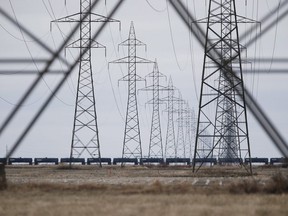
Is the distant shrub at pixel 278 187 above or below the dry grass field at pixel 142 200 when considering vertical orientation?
above

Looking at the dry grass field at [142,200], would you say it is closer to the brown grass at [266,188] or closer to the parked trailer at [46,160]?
the brown grass at [266,188]

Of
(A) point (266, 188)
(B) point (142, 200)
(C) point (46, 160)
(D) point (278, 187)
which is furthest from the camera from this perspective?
(C) point (46, 160)

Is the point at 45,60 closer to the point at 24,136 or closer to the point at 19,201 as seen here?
the point at 24,136

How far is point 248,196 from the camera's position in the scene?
20297mm

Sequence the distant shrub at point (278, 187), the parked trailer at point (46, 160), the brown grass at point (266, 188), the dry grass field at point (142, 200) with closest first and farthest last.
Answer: the dry grass field at point (142, 200)
the brown grass at point (266, 188)
the distant shrub at point (278, 187)
the parked trailer at point (46, 160)

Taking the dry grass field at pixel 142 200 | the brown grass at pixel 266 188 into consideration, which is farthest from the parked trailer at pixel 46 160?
the brown grass at pixel 266 188

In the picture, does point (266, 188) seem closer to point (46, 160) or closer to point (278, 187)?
point (278, 187)

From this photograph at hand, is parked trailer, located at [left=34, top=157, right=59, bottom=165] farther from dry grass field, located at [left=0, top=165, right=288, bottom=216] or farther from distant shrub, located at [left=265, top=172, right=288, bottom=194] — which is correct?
distant shrub, located at [left=265, top=172, right=288, bottom=194]

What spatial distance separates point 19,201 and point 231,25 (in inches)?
1088

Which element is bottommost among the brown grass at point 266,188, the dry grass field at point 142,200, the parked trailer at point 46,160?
Result: the dry grass field at point 142,200

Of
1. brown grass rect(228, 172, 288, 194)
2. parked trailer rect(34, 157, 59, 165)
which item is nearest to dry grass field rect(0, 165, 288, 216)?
brown grass rect(228, 172, 288, 194)

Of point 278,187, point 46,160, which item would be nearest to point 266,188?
point 278,187

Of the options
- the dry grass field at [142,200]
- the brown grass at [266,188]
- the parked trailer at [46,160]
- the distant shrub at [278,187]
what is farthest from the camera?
the parked trailer at [46,160]

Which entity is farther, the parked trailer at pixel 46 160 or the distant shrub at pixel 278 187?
the parked trailer at pixel 46 160
